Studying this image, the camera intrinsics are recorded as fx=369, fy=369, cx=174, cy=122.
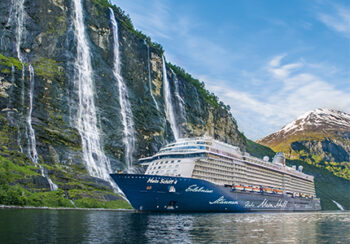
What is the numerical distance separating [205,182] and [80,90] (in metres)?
50.6

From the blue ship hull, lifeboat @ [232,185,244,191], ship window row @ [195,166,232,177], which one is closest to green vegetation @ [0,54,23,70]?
the blue ship hull

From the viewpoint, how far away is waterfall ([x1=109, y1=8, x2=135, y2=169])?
335 ft

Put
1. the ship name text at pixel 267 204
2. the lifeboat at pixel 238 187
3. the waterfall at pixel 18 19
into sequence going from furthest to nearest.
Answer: the waterfall at pixel 18 19, the ship name text at pixel 267 204, the lifeboat at pixel 238 187

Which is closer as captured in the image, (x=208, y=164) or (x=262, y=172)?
(x=208, y=164)

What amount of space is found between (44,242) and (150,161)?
56.0m

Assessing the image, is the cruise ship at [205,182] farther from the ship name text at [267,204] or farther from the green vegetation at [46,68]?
the green vegetation at [46,68]

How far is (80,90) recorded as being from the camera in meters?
102

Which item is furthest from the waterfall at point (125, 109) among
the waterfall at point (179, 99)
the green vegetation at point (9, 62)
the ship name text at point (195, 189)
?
the ship name text at point (195, 189)

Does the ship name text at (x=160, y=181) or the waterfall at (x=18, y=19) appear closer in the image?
the ship name text at (x=160, y=181)

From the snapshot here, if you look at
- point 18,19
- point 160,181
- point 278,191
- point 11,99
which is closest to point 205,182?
point 160,181

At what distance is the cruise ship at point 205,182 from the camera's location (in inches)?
2426

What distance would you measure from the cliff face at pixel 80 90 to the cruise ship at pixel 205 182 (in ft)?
63.0

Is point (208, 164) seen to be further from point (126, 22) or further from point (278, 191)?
point (126, 22)

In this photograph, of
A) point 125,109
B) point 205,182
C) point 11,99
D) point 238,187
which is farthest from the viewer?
point 125,109
